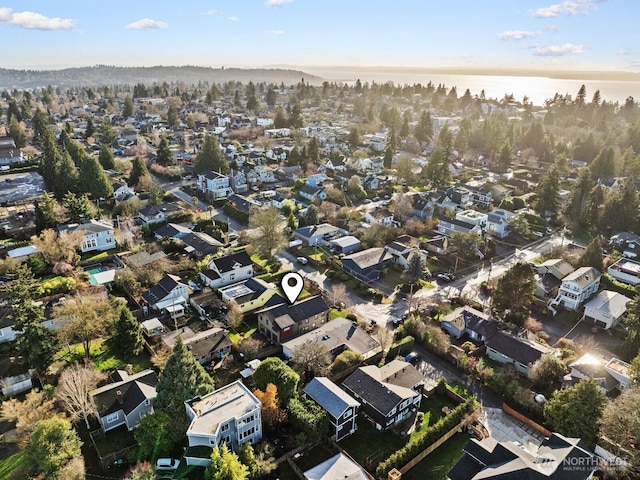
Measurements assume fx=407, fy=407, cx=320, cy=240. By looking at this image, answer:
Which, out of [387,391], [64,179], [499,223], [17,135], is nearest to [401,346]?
[387,391]

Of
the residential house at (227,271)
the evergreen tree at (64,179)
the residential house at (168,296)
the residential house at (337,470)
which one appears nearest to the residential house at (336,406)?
the residential house at (337,470)

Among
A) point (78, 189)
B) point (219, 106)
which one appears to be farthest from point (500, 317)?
point (219, 106)

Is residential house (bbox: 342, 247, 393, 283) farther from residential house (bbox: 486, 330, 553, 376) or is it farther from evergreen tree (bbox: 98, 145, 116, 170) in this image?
evergreen tree (bbox: 98, 145, 116, 170)

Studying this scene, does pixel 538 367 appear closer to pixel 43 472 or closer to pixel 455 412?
pixel 455 412

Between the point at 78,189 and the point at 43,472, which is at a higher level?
the point at 78,189

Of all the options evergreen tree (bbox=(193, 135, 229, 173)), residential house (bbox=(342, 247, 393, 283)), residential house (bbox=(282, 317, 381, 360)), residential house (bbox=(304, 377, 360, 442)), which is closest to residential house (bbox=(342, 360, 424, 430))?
residential house (bbox=(304, 377, 360, 442))

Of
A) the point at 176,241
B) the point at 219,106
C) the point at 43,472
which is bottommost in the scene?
the point at 43,472

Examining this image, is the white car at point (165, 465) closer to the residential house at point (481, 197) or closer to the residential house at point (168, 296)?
the residential house at point (168, 296)

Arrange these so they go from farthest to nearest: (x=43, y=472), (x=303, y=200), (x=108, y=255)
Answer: (x=303, y=200) < (x=108, y=255) < (x=43, y=472)
